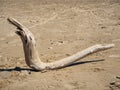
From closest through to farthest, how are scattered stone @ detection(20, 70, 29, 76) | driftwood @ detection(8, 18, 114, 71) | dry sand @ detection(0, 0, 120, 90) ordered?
dry sand @ detection(0, 0, 120, 90), driftwood @ detection(8, 18, 114, 71), scattered stone @ detection(20, 70, 29, 76)

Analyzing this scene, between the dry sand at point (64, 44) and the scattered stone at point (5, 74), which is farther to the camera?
the scattered stone at point (5, 74)

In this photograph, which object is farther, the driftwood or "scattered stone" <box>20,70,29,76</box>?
"scattered stone" <box>20,70,29,76</box>

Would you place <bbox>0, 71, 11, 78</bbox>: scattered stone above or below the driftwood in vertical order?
below

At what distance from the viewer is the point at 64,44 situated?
836 centimetres

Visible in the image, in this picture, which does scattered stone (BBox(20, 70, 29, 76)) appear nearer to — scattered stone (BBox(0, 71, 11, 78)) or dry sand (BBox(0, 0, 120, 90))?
dry sand (BBox(0, 0, 120, 90))

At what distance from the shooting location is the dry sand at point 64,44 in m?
5.30

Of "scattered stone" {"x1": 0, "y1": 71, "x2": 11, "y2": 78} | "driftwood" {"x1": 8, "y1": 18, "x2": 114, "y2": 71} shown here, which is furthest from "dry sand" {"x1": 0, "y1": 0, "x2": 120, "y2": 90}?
"driftwood" {"x1": 8, "y1": 18, "x2": 114, "y2": 71}

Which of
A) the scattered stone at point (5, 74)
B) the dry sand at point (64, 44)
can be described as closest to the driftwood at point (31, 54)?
the dry sand at point (64, 44)

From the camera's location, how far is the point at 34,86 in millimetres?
5172

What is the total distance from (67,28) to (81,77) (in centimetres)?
522

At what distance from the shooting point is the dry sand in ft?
17.4

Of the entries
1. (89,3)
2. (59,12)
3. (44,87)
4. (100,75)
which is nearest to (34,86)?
(44,87)

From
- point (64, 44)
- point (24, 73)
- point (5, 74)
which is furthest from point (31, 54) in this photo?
point (64, 44)

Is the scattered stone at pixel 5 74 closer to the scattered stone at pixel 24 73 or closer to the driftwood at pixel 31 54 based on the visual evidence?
the scattered stone at pixel 24 73
